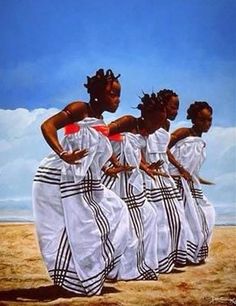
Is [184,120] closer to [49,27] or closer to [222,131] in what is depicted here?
[222,131]

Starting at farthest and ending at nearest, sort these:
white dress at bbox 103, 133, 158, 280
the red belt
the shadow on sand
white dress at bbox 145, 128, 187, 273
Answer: white dress at bbox 145, 128, 187, 273 < white dress at bbox 103, 133, 158, 280 < the red belt < the shadow on sand

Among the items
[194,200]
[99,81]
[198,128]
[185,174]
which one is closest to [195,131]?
[198,128]

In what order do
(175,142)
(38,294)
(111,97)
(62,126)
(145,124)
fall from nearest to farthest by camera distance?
(38,294) < (62,126) < (111,97) < (145,124) < (175,142)

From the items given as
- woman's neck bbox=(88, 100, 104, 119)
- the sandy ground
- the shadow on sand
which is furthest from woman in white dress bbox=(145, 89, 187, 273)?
the shadow on sand

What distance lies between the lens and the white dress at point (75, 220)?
3.23 m

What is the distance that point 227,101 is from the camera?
12.2 ft

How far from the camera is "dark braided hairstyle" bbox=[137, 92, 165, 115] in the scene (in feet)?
11.6

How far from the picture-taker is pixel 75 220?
3.24 meters

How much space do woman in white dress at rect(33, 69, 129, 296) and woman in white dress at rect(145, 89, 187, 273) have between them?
26 cm

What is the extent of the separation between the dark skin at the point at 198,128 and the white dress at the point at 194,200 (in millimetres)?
22

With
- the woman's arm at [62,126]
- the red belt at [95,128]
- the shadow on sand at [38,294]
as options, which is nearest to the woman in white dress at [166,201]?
the red belt at [95,128]

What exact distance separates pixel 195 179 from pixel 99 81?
29.7 inches
